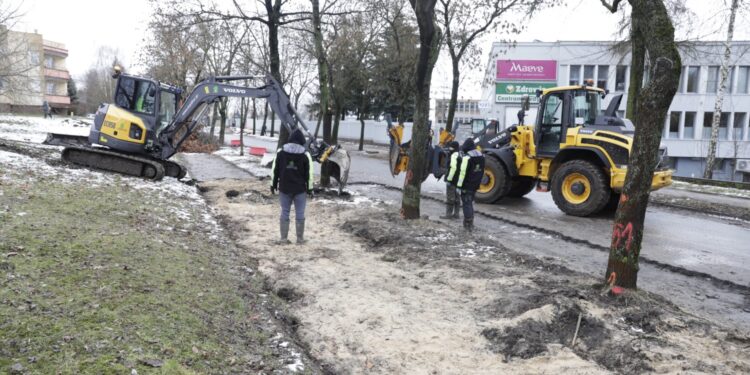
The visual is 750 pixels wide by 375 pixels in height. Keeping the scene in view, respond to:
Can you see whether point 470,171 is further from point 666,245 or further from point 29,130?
point 29,130

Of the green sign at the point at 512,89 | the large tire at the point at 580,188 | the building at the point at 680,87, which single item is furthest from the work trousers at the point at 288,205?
the green sign at the point at 512,89

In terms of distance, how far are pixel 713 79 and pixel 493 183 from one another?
34.9m

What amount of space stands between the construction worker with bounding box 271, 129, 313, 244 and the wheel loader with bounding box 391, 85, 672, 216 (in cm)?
557

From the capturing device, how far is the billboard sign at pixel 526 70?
133 feet

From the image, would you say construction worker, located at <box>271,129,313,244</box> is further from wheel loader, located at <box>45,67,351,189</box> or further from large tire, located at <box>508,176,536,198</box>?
large tire, located at <box>508,176,536,198</box>

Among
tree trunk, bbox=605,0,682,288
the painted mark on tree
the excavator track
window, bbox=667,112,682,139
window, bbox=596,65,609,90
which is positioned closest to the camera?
tree trunk, bbox=605,0,682,288

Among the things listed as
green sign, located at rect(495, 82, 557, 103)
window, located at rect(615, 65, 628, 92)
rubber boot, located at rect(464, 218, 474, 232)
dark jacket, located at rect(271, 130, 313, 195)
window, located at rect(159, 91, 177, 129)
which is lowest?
rubber boot, located at rect(464, 218, 474, 232)

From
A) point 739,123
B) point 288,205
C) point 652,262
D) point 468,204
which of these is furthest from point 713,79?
point 288,205

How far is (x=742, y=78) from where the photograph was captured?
130 ft

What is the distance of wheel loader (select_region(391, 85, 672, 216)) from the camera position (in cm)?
1194

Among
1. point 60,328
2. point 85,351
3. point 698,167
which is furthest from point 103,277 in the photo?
point 698,167

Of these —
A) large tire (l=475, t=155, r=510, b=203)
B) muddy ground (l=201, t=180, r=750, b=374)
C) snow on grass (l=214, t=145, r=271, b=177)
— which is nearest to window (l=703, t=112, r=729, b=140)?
snow on grass (l=214, t=145, r=271, b=177)

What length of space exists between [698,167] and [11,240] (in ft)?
149

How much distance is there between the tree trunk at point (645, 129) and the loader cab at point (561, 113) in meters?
7.33
